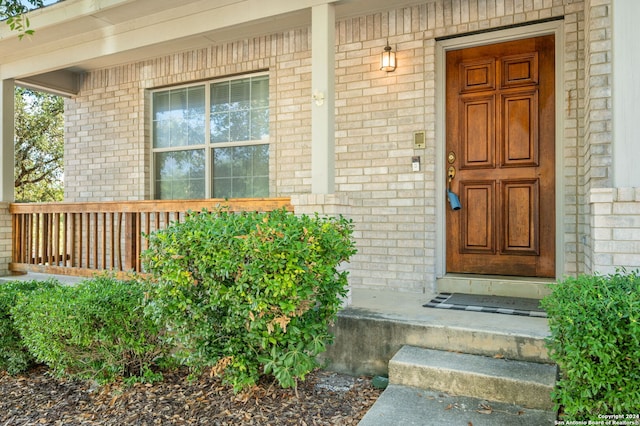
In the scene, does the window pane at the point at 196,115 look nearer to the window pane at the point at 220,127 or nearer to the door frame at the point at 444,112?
the window pane at the point at 220,127

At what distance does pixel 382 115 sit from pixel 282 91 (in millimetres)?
1221

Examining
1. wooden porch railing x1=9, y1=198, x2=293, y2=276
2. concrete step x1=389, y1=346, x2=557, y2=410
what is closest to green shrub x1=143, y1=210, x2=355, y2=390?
concrete step x1=389, y1=346, x2=557, y2=410

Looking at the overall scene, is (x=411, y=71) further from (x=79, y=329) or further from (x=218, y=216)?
(x=79, y=329)

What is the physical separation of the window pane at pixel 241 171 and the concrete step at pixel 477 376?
2.78 m

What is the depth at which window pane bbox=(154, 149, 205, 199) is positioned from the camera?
5527 mm

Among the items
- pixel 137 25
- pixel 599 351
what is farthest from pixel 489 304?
pixel 137 25

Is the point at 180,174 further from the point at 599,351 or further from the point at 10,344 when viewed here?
the point at 599,351

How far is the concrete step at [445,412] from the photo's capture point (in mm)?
2311

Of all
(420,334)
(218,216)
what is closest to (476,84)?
(420,334)

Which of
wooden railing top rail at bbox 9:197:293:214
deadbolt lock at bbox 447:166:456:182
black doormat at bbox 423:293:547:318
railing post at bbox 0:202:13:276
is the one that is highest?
deadbolt lock at bbox 447:166:456:182

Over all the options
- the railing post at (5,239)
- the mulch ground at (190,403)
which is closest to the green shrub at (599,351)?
the mulch ground at (190,403)

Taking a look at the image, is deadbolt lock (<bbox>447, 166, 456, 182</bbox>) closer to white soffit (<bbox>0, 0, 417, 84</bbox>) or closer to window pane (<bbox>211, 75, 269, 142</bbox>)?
white soffit (<bbox>0, 0, 417, 84</bbox>)

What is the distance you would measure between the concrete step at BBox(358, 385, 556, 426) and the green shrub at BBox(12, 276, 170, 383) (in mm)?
1677

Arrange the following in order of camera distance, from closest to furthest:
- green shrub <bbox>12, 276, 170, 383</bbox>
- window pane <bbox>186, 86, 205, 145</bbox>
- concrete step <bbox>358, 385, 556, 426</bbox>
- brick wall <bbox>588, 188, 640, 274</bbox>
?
concrete step <bbox>358, 385, 556, 426</bbox>
brick wall <bbox>588, 188, 640, 274</bbox>
green shrub <bbox>12, 276, 170, 383</bbox>
window pane <bbox>186, 86, 205, 145</bbox>
